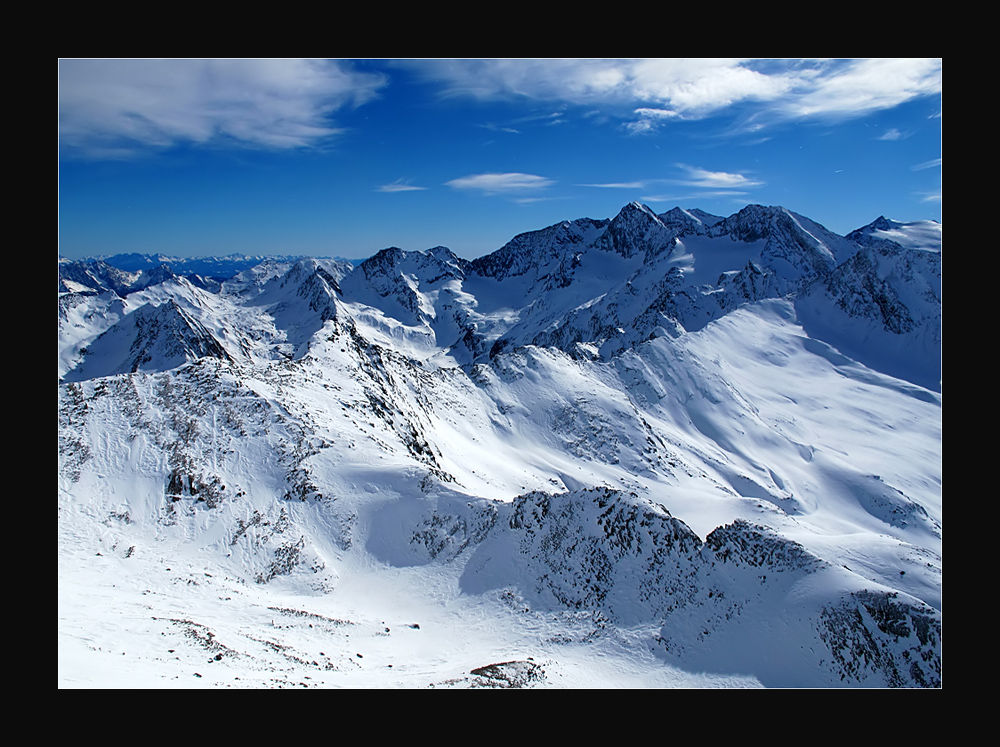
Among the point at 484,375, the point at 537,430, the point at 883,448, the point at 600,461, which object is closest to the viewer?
the point at 600,461

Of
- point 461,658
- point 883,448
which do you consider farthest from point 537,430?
point 883,448

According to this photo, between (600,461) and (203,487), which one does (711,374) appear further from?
(203,487)

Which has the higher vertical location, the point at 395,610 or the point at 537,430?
the point at 537,430

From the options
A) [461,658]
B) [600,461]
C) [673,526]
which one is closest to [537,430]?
[600,461]

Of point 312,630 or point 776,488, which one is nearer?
point 312,630

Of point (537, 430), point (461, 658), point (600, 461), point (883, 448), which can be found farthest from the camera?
point (883, 448)

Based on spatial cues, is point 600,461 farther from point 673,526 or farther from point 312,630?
point 312,630

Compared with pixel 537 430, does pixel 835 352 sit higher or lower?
higher
